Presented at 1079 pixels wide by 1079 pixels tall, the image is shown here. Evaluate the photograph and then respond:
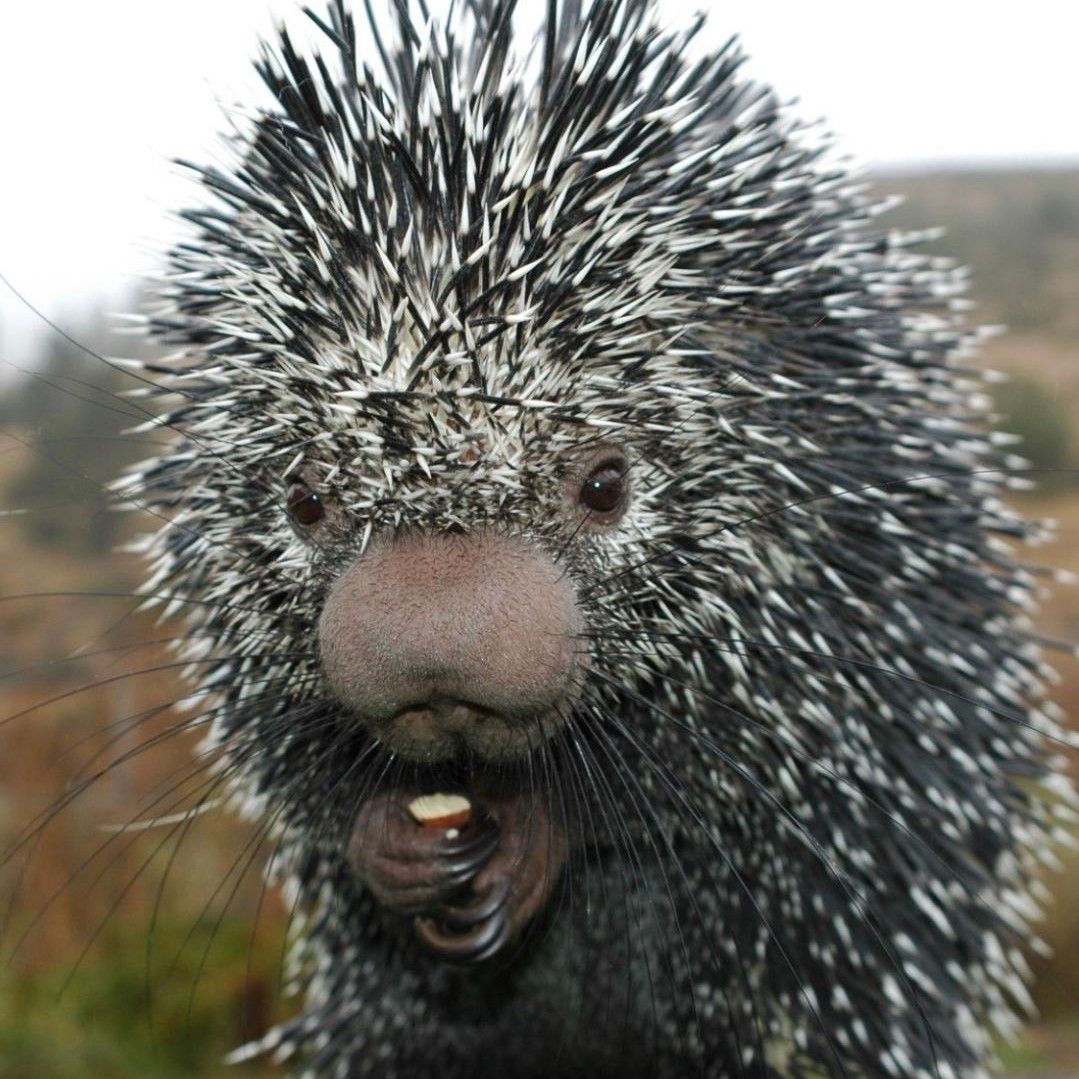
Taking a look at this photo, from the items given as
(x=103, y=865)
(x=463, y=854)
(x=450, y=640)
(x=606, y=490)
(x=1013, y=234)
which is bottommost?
(x=103, y=865)

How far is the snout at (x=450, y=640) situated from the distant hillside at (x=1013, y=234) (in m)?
15.7

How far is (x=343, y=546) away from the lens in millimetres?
1447

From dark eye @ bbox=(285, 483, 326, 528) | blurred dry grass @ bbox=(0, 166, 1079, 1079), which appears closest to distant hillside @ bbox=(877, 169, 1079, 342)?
blurred dry grass @ bbox=(0, 166, 1079, 1079)

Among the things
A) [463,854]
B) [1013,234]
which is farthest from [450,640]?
[1013,234]

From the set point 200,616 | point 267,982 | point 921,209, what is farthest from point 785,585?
point 921,209

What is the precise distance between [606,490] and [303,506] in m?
0.38

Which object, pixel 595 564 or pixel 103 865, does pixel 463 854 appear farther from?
pixel 103 865

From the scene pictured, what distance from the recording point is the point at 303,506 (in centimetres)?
150

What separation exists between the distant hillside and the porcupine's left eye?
15.5 meters

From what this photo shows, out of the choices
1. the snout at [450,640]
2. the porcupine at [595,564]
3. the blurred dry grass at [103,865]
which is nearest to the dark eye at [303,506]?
the porcupine at [595,564]

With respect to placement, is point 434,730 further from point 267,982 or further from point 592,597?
point 267,982

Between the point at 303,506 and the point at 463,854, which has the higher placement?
the point at 303,506

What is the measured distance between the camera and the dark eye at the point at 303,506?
4.88 ft

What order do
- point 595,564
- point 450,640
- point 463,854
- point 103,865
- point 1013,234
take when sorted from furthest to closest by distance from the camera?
point 1013,234 < point 103,865 < point 463,854 < point 595,564 < point 450,640
